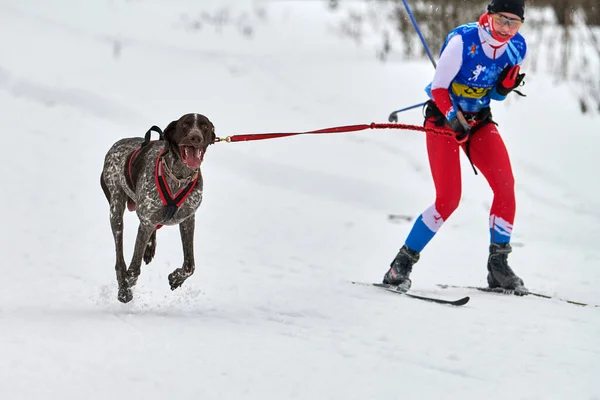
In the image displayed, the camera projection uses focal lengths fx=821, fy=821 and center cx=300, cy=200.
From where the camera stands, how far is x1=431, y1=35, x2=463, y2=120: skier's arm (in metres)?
4.45

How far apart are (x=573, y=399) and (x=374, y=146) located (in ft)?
21.1

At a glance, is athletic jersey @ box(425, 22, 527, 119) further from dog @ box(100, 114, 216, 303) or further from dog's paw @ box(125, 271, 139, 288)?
dog's paw @ box(125, 271, 139, 288)

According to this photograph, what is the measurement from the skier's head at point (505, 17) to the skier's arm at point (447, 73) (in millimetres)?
204

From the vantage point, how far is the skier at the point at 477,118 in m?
4.45

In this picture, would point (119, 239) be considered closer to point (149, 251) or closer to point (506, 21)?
point (149, 251)

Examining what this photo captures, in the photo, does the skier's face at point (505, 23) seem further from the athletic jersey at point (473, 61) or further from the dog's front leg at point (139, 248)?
the dog's front leg at point (139, 248)

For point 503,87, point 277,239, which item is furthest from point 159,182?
point 277,239

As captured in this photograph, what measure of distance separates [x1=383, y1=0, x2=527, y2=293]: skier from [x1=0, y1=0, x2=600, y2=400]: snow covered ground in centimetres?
32

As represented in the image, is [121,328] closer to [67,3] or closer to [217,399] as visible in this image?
[217,399]

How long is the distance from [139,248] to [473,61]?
205 centimetres

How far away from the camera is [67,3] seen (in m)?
18.0

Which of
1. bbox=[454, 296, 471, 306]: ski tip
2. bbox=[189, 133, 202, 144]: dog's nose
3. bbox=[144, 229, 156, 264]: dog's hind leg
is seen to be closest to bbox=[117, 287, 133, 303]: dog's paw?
bbox=[144, 229, 156, 264]: dog's hind leg

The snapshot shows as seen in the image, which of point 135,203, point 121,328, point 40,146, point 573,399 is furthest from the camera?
point 40,146

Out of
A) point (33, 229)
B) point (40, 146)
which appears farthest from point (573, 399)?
point (40, 146)
